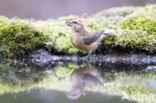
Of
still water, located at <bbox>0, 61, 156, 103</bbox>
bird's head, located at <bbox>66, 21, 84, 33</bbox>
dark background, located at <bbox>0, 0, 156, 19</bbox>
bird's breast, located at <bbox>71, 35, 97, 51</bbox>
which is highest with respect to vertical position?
dark background, located at <bbox>0, 0, 156, 19</bbox>

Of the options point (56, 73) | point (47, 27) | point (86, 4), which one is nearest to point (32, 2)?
point (86, 4)

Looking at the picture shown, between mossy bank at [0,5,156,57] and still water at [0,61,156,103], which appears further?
mossy bank at [0,5,156,57]

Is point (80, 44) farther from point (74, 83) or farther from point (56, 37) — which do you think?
point (74, 83)

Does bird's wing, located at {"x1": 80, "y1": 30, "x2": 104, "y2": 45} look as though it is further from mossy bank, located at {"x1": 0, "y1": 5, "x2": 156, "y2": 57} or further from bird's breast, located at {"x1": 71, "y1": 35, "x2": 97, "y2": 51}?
mossy bank, located at {"x1": 0, "y1": 5, "x2": 156, "y2": 57}

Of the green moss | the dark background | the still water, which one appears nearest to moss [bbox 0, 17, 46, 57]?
the still water

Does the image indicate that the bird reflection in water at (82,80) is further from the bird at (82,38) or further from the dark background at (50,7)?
the dark background at (50,7)

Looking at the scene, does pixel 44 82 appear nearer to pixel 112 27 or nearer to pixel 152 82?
pixel 152 82

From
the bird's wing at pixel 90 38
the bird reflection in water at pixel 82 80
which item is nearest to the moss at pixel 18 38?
the bird's wing at pixel 90 38
